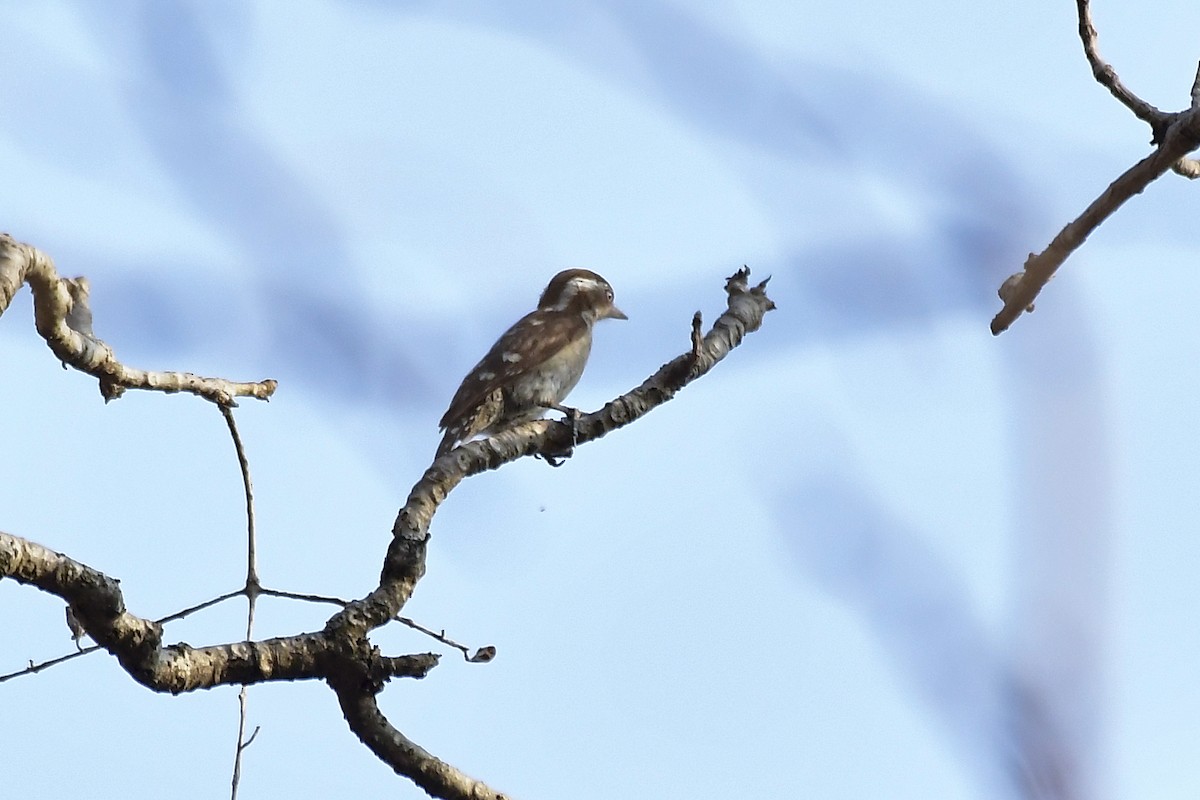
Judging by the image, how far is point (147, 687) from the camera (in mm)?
3279

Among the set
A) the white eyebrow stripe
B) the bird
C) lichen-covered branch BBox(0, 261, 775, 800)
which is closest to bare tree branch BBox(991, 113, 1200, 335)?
lichen-covered branch BBox(0, 261, 775, 800)

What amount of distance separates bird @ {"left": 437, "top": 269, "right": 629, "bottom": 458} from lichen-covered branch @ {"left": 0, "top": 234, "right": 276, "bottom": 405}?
2.08m

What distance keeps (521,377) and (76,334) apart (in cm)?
299

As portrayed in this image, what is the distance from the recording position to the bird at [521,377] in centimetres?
689

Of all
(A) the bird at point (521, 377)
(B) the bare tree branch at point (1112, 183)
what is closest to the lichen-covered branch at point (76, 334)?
(A) the bird at point (521, 377)

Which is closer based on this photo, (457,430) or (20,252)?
(20,252)

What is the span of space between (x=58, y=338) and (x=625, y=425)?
181 centimetres

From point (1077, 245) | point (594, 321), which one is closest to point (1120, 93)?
point (1077, 245)

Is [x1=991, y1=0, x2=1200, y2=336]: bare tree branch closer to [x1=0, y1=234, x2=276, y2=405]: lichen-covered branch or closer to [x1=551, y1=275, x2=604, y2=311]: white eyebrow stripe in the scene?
[x1=0, y1=234, x2=276, y2=405]: lichen-covered branch

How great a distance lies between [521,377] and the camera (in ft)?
23.3

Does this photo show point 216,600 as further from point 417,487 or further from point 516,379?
point 516,379

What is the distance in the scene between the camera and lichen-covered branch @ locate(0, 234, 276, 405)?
3.82 metres

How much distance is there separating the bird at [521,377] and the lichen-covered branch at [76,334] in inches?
82.0

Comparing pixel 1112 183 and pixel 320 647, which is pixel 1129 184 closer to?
pixel 1112 183
